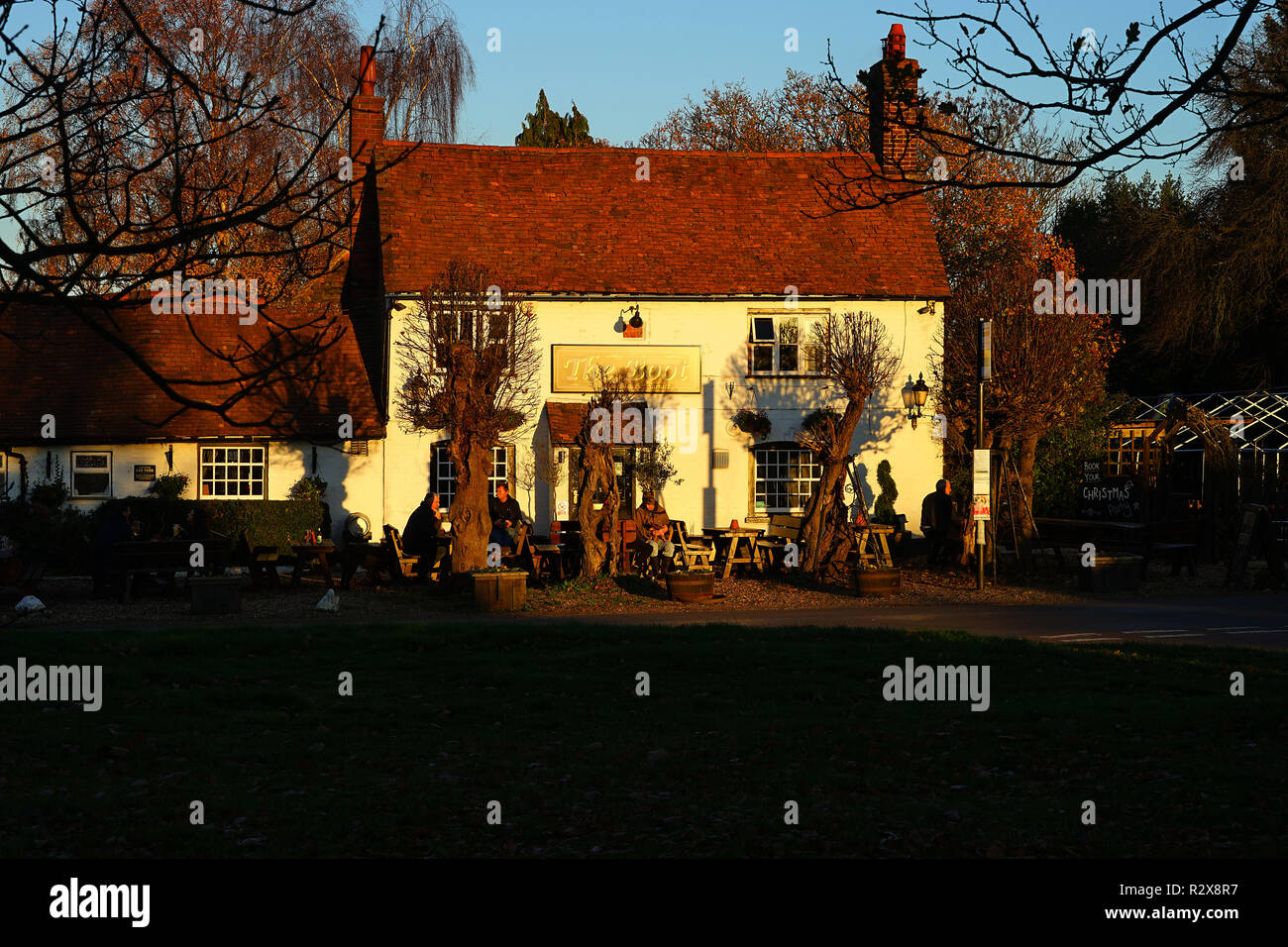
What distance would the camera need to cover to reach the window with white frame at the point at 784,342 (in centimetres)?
2944

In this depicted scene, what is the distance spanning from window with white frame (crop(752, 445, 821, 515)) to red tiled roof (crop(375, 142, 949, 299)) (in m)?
3.52

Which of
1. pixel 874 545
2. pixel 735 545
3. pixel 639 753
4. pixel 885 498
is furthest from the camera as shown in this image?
pixel 885 498

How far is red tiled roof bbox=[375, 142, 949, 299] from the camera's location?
94.6 feet

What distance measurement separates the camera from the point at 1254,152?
112ft

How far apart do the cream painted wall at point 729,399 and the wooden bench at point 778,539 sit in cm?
252

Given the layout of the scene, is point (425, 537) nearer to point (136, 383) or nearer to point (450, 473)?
point (450, 473)

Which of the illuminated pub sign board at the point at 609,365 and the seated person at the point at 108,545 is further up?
the illuminated pub sign board at the point at 609,365

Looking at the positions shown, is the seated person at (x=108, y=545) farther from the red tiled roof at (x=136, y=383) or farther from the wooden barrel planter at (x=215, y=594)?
the red tiled roof at (x=136, y=383)

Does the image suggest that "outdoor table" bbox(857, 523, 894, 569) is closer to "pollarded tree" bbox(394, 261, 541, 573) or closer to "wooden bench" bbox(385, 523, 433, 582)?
"pollarded tree" bbox(394, 261, 541, 573)

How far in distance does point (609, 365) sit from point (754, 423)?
337cm

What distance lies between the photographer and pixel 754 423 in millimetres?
28844

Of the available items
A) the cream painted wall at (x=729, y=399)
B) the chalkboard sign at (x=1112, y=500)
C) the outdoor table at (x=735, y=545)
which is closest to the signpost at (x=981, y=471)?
the outdoor table at (x=735, y=545)

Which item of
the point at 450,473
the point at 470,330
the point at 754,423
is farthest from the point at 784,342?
the point at 470,330
